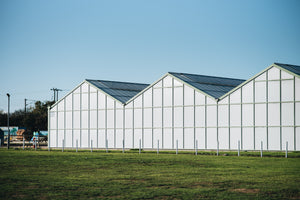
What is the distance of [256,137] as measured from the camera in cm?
4969

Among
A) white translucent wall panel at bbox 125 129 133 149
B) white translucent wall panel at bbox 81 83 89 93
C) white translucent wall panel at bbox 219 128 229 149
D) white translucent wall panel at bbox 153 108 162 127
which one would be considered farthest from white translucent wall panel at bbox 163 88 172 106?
white translucent wall panel at bbox 81 83 89 93

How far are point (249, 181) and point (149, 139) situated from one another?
38.2 m

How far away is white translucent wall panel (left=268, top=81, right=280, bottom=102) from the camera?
48.7 metres

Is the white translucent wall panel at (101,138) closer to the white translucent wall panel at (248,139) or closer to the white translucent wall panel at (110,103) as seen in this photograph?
the white translucent wall panel at (110,103)

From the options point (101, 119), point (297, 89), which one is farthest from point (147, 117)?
point (297, 89)

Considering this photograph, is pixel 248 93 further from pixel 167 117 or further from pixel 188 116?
pixel 167 117

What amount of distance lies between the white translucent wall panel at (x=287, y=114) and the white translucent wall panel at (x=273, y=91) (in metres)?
1.10

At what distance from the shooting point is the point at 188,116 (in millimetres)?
55375

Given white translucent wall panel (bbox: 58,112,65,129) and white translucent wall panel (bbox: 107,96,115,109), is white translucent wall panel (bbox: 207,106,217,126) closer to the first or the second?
white translucent wall panel (bbox: 107,96,115,109)

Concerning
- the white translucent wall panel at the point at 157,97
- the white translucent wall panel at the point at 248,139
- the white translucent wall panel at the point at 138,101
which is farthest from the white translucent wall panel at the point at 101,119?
the white translucent wall panel at the point at 248,139

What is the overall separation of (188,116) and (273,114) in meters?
10.5

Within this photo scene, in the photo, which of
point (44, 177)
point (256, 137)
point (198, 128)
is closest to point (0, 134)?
point (198, 128)

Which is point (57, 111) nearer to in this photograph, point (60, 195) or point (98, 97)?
point (98, 97)

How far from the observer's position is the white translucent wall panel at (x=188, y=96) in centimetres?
5531
